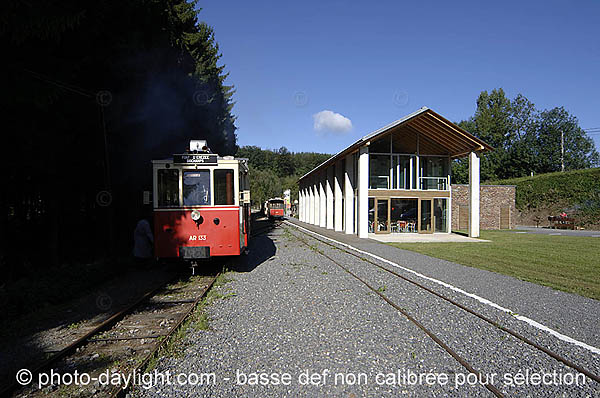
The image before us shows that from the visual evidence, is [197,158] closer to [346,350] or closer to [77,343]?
[77,343]

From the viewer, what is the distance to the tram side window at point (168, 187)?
8.96 metres

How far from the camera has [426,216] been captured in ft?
77.4

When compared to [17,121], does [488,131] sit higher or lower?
higher

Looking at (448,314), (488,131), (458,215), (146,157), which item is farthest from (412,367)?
(488,131)

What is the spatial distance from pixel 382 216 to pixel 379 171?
2778 mm

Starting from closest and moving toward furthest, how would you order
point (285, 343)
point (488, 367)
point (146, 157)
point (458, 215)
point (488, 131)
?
1. point (488, 367)
2. point (285, 343)
3. point (146, 157)
4. point (458, 215)
5. point (488, 131)

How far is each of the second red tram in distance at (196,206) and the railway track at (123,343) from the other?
1497mm

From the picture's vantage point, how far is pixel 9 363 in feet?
14.8

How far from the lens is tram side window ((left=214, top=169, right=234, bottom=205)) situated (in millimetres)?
9062

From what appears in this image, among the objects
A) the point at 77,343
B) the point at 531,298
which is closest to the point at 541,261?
the point at 531,298

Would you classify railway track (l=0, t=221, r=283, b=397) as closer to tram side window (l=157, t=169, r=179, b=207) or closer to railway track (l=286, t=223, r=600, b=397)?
tram side window (l=157, t=169, r=179, b=207)

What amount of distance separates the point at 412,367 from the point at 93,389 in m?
3.49

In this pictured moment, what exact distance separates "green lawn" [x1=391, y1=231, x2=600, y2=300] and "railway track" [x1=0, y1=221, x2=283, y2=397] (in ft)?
26.9

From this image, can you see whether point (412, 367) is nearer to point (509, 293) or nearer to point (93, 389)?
point (93, 389)
